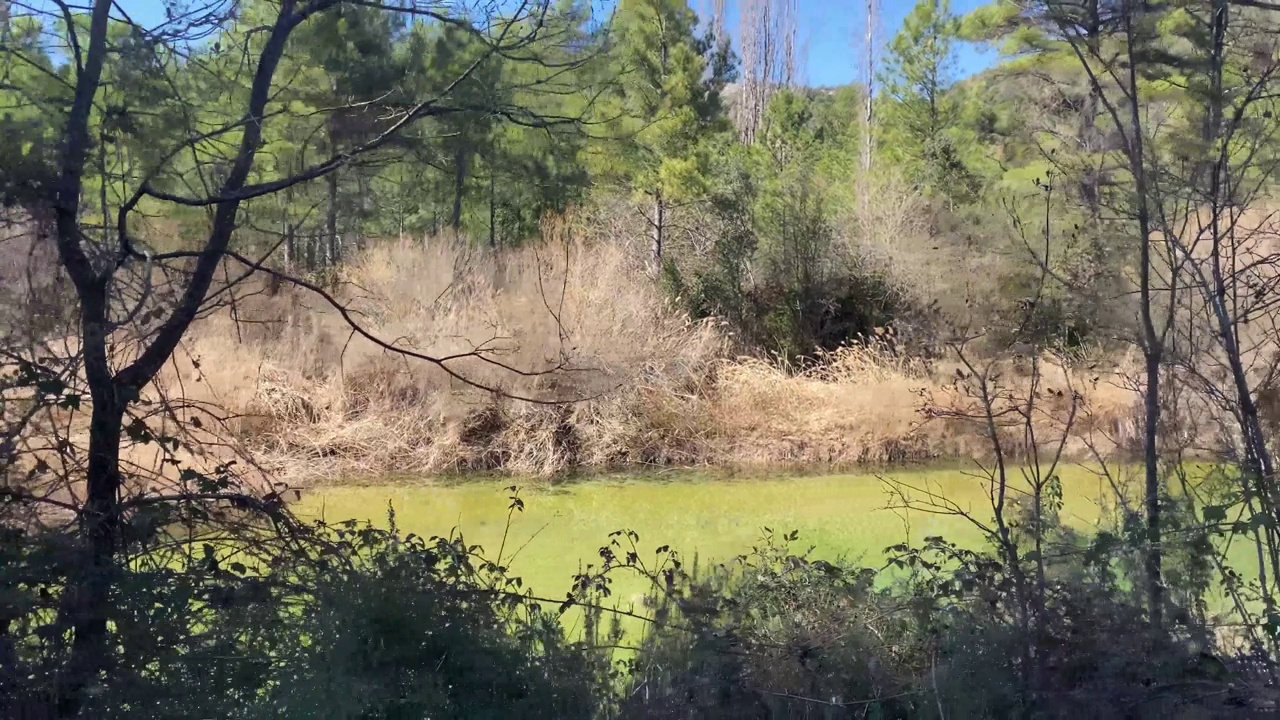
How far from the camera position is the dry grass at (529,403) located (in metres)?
13.3

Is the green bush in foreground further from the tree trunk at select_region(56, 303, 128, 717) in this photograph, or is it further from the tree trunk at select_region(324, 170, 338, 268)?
the tree trunk at select_region(324, 170, 338, 268)

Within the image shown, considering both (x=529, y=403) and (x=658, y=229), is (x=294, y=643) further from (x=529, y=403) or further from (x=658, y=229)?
(x=658, y=229)

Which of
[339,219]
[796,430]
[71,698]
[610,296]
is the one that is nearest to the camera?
[71,698]

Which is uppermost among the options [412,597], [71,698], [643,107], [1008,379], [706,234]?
[643,107]

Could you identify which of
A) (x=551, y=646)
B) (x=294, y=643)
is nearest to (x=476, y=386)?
(x=551, y=646)

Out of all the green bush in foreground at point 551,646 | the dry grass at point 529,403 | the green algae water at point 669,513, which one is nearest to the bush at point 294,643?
the green bush in foreground at point 551,646

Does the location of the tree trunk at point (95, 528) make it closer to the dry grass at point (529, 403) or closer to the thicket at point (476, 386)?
the thicket at point (476, 386)

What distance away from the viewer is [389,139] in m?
5.33

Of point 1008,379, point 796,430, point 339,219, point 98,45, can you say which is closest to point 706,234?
point 796,430

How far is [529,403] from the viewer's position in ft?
42.1

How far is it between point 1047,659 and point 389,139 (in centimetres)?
397

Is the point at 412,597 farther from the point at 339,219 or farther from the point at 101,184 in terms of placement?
the point at 339,219

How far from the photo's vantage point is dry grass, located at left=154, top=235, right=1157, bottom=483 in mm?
13328

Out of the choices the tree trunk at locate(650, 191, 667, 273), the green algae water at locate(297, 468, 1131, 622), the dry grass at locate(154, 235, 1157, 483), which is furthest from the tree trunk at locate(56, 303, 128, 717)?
the tree trunk at locate(650, 191, 667, 273)
